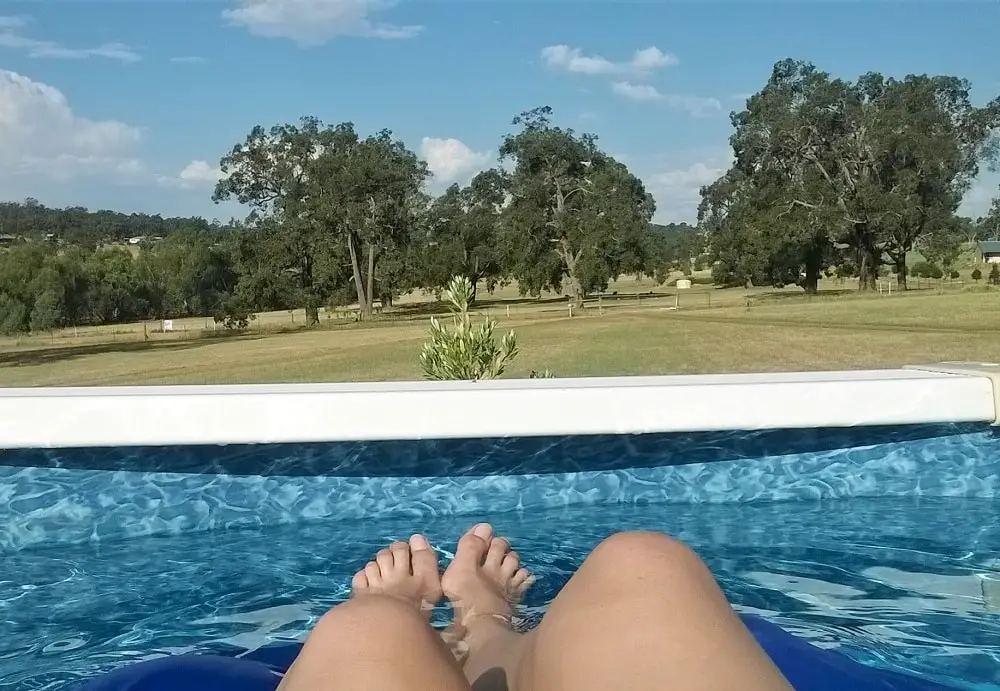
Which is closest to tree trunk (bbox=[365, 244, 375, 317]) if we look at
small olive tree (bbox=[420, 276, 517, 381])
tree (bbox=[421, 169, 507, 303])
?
tree (bbox=[421, 169, 507, 303])

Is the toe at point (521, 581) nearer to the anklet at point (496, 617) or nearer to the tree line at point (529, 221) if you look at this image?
the anklet at point (496, 617)

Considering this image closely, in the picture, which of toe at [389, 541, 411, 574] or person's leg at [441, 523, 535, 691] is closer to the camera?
person's leg at [441, 523, 535, 691]

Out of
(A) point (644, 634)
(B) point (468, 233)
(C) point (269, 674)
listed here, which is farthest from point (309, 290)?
(A) point (644, 634)

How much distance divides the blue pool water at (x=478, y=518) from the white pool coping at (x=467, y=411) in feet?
0.47

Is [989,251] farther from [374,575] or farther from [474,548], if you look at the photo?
[374,575]

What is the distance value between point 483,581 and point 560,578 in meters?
0.49

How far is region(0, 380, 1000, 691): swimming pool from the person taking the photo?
6.72ft

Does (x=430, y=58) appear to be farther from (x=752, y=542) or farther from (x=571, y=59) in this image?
(x=752, y=542)

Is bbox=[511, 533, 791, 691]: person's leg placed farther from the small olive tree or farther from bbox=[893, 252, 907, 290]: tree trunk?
bbox=[893, 252, 907, 290]: tree trunk

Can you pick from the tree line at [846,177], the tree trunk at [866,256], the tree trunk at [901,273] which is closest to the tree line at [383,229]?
the tree line at [846,177]

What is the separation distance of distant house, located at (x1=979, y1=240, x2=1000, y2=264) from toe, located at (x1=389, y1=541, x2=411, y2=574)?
10.2 meters

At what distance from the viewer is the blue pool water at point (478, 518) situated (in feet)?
6.60

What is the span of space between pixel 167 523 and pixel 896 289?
9.46 meters

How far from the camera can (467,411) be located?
96.7 inches
